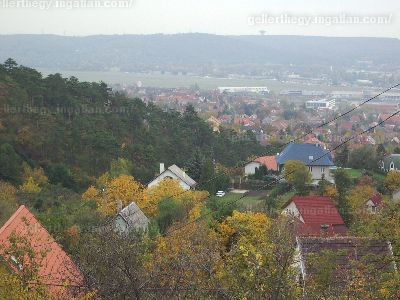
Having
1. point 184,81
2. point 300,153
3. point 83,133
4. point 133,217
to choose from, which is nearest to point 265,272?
point 133,217

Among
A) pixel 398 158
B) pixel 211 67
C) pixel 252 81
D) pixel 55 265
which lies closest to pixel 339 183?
pixel 398 158

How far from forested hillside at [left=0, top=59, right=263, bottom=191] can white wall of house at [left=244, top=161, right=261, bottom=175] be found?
289 centimetres

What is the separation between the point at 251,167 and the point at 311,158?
3797 mm

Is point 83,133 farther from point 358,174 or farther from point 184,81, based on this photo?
point 184,81

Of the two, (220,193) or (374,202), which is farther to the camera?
(220,193)

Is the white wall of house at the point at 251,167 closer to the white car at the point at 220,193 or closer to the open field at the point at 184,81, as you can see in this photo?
the white car at the point at 220,193

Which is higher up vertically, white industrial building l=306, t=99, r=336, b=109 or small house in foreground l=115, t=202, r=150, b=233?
small house in foreground l=115, t=202, r=150, b=233

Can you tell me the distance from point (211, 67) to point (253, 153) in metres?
154

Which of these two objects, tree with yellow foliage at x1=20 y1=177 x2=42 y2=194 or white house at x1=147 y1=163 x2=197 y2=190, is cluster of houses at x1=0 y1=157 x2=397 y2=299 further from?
tree with yellow foliage at x1=20 y1=177 x2=42 y2=194

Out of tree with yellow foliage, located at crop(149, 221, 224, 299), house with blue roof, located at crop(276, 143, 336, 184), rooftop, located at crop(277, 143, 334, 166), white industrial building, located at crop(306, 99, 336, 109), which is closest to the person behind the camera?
tree with yellow foliage, located at crop(149, 221, 224, 299)

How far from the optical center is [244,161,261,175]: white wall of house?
37994 mm

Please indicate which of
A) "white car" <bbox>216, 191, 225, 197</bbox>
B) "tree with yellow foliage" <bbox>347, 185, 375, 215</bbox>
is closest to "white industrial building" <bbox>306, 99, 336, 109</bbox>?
"white car" <bbox>216, 191, 225, 197</bbox>

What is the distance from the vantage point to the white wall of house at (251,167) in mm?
37994

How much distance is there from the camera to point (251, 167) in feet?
126
